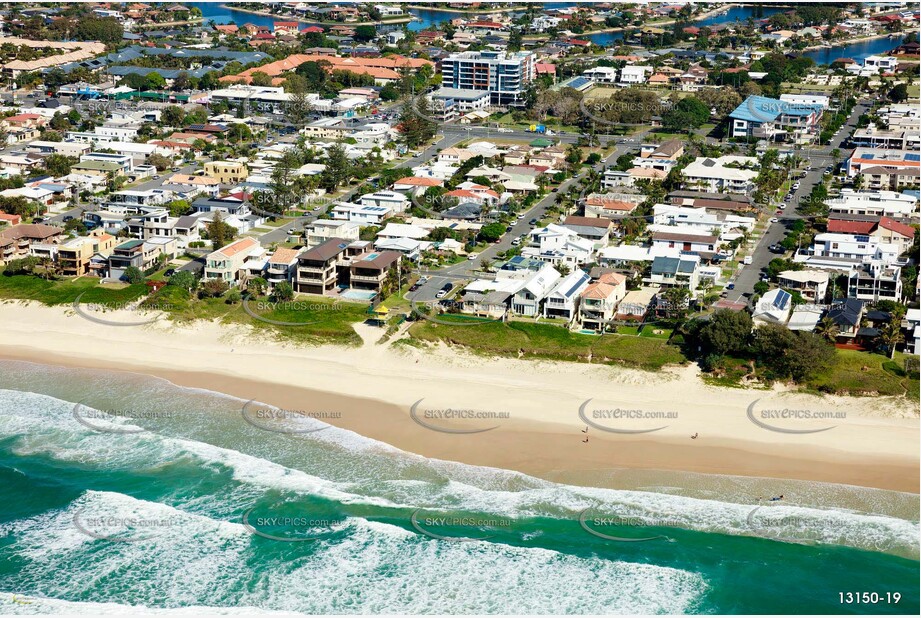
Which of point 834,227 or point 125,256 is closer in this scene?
point 125,256

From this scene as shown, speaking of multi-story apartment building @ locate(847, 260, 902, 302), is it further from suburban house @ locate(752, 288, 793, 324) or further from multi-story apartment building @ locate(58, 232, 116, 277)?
multi-story apartment building @ locate(58, 232, 116, 277)

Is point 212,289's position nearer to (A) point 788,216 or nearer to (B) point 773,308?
(B) point 773,308

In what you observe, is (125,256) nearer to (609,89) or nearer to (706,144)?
(706,144)

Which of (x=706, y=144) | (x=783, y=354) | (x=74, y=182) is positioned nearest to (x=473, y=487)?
(x=783, y=354)

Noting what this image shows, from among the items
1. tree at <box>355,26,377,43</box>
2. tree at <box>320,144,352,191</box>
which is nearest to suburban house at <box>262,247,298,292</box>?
tree at <box>320,144,352,191</box>

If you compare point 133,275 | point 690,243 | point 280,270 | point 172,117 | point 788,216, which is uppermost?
point 172,117

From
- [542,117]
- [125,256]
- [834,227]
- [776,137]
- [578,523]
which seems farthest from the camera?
A: [542,117]

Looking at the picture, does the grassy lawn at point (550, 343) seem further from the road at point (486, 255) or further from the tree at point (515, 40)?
the tree at point (515, 40)

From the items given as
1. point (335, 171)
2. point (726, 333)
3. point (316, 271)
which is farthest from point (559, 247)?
point (335, 171)
